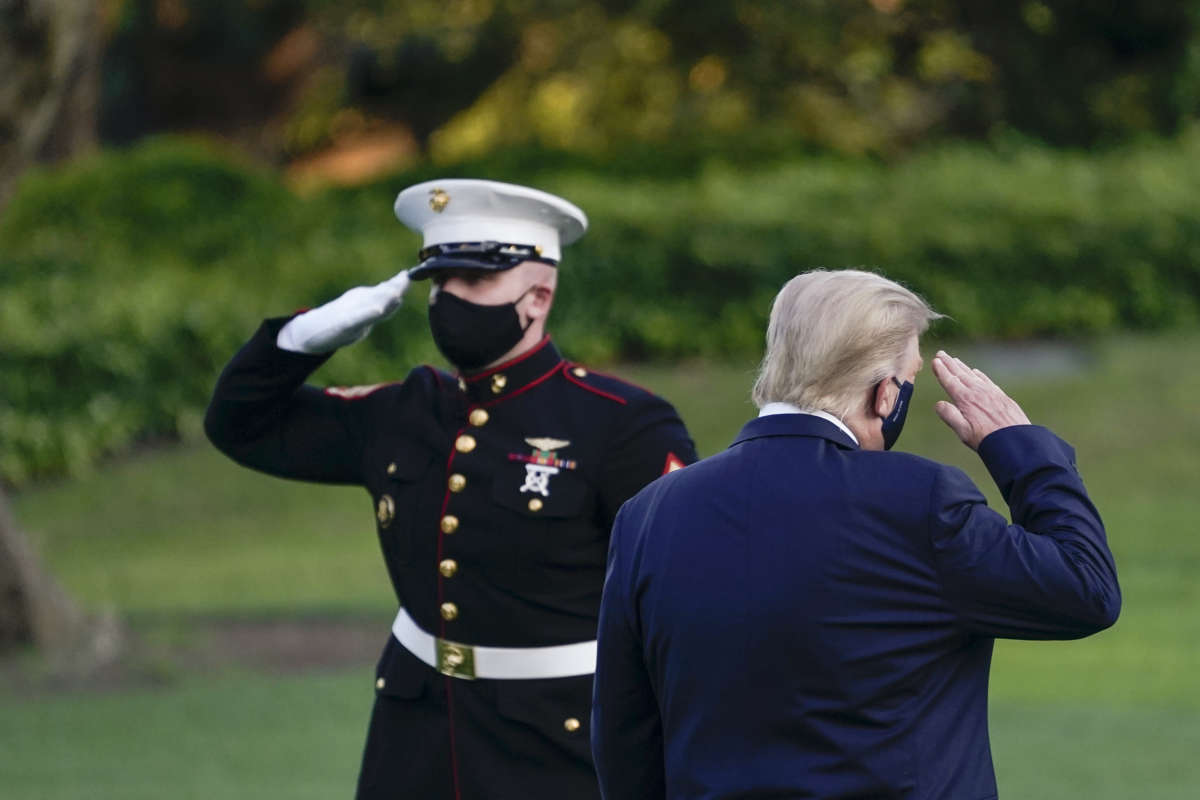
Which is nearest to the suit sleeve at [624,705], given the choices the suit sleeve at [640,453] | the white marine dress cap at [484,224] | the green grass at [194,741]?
the suit sleeve at [640,453]

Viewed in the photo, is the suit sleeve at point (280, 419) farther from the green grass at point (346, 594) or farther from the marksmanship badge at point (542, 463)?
the green grass at point (346, 594)

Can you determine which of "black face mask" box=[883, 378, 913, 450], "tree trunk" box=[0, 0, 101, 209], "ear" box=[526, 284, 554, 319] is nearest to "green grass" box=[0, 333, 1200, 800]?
"tree trunk" box=[0, 0, 101, 209]

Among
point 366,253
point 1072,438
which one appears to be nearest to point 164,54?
point 366,253

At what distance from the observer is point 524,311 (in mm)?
3775

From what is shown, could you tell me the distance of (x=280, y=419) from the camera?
3.96 metres

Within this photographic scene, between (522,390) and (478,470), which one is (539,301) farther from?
(478,470)

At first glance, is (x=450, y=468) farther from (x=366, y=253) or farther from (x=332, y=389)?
(x=366, y=253)

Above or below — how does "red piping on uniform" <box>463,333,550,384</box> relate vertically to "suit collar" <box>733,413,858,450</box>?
above

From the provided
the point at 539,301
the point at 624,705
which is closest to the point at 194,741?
the point at 539,301

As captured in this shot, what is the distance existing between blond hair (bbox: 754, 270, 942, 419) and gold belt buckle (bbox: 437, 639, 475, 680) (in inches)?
49.7

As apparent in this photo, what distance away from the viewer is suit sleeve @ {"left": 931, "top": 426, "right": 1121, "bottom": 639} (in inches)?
92.4

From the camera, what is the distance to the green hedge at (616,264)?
1328 centimetres

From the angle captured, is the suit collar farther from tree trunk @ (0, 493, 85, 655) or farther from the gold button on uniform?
tree trunk @ (0, 493, 85, 655)

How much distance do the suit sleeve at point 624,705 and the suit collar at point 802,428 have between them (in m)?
0.26
